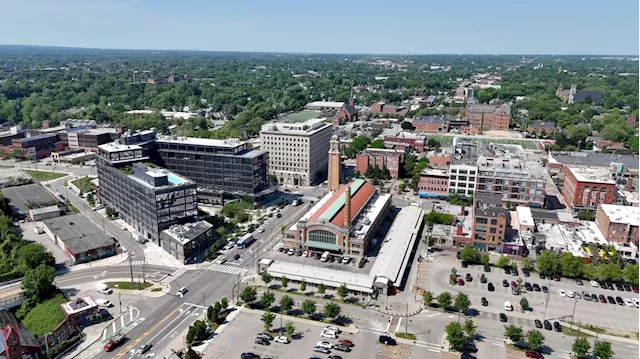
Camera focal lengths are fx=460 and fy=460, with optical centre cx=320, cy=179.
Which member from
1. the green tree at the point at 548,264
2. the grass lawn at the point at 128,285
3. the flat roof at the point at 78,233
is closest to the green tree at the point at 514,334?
the green tree at the point at 548,264

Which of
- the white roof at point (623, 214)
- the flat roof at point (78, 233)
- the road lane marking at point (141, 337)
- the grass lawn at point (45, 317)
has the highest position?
the white roof at point (623, 214)

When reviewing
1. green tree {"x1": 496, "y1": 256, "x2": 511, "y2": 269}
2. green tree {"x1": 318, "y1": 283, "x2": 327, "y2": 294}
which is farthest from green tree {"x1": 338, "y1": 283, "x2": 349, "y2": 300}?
green tree {"x1": 496, "y1": 256, "x2": 511, "y2": 269}

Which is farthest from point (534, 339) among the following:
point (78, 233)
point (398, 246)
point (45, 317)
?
point (78, 233)

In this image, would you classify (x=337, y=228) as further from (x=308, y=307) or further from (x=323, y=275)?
(x=308, y=307)

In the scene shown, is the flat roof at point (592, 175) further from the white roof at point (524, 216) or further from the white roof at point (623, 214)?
the white roof at point (524, 216)

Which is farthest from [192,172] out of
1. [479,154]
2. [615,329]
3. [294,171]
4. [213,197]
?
[615,329]

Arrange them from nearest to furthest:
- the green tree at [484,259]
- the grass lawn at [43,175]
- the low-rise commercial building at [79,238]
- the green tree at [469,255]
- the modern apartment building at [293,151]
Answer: the green tree at [484,259] → the green tree at [469,255] → the low-rise commercial building at [79,238] → the modern apartment building at [293,151] → the grass lawn at [43,175]

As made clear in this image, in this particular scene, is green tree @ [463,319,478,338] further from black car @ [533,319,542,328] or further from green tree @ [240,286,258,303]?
green tree @ [240,286,258,303]
